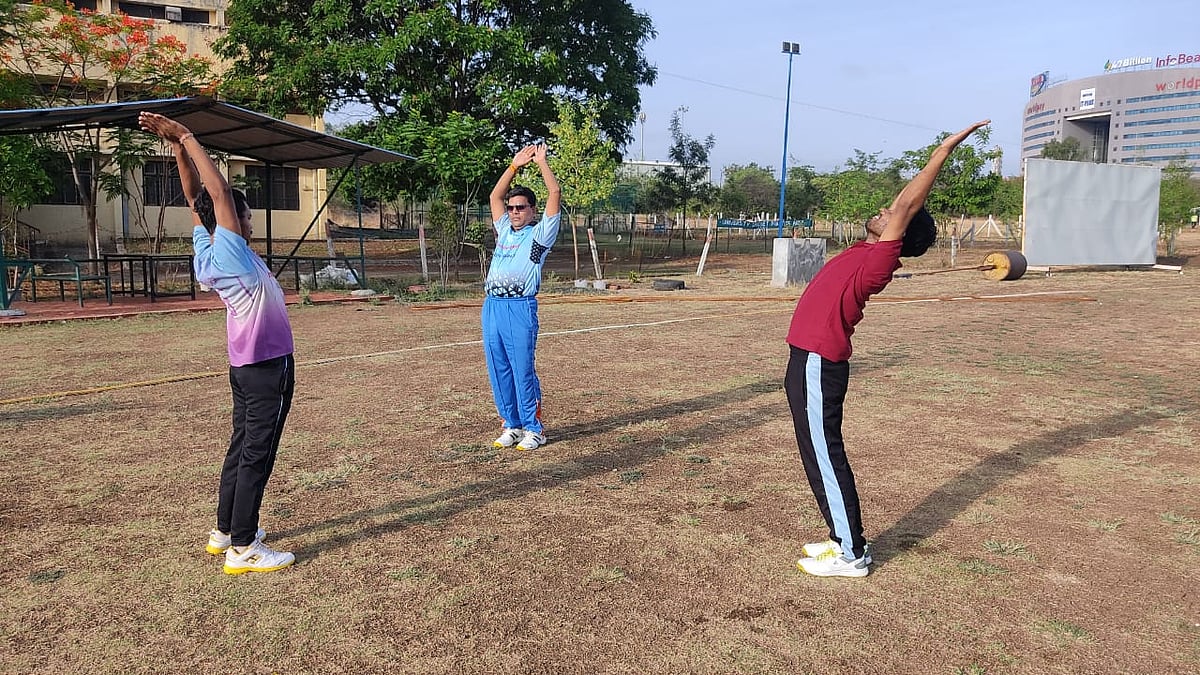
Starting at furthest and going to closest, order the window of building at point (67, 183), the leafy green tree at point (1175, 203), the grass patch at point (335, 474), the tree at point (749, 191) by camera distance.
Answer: the tree at point (749, 191), the leafy green tree at point (1175, 203), the window of building at point (67, 183), the grass patch at point (335, 474)

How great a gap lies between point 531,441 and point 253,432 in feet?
7.28

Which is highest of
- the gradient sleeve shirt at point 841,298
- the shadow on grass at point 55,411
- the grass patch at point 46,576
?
the gradient sleeve shirt at point 841,298

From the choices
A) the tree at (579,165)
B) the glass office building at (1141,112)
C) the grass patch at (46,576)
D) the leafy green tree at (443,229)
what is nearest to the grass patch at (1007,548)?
the grass patch at (46,576)

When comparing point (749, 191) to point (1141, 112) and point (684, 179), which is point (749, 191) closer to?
point (684, 179)

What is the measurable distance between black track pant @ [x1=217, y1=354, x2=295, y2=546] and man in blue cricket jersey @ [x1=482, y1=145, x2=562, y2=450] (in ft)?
6.02

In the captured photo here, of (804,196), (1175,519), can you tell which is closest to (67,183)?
(1175,519)

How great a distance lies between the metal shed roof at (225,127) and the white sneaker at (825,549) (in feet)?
27.8

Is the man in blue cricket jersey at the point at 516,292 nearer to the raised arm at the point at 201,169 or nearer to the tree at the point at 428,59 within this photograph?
the raised arm at the point at 201,169

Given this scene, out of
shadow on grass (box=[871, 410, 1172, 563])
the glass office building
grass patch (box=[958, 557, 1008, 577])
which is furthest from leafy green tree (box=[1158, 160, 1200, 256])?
the glass office building

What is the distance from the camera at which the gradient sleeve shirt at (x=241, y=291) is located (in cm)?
334

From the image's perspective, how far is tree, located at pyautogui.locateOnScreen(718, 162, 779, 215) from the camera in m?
41.3

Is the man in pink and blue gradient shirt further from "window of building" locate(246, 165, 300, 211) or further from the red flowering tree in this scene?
"window of building" locate(246, 165, 300, 211)

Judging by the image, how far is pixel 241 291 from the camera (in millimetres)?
3387

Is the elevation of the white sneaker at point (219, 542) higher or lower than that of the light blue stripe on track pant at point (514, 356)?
lower
